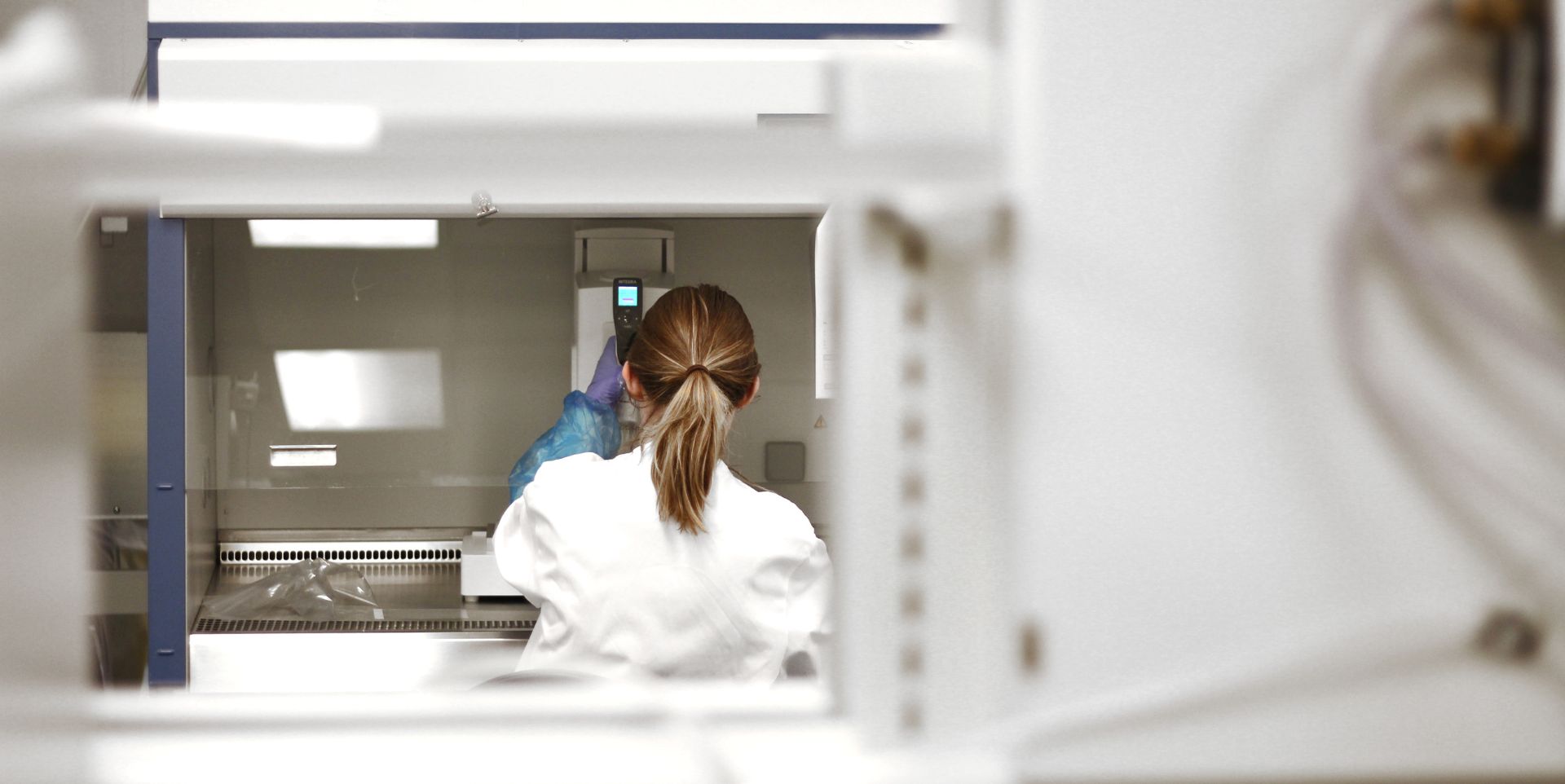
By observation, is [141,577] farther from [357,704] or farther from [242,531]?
[357,704]

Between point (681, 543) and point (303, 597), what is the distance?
88 cm

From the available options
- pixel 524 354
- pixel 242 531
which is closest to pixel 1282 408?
pixel 524 354

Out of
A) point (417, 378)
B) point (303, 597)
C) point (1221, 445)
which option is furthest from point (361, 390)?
point (1221, 445)

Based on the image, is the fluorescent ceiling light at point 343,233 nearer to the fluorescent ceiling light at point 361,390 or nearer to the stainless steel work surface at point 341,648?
the fluorescent ceiling light at point 361,390

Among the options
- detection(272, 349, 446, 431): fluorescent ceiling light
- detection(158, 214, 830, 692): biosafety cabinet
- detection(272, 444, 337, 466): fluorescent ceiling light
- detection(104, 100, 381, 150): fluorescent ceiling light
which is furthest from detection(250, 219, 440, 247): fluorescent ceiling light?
detection(104, 100, 381, 150): fluorescent ceiling light

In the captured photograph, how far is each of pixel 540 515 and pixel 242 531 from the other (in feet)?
2.98

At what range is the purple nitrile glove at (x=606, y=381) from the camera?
74.2 inches

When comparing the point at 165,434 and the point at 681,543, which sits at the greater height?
the point at 165,434

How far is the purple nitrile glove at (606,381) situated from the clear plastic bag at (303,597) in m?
0.54

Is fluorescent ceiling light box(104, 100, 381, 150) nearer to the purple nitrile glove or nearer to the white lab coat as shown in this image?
the white lab coat

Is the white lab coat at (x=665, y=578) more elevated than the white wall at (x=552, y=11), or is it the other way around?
the white wall at (x=552, y=11)

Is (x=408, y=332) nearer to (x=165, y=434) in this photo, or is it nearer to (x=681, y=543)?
(x=165, y=434)

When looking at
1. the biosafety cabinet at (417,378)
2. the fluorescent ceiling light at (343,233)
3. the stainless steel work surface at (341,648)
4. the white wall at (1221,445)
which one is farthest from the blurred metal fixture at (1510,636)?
the fluorescent ceiling light at (343,233)

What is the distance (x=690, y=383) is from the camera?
1.41 metres
